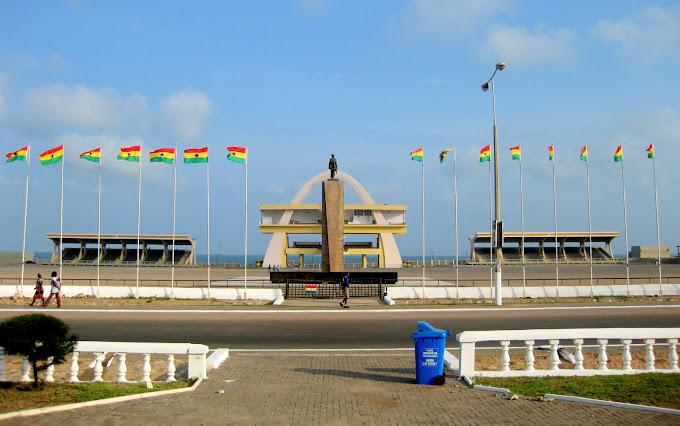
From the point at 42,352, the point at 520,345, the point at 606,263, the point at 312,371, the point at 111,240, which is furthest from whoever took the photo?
the point at 111,240

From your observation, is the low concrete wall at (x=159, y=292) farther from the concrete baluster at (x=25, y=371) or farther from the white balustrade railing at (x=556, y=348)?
the concrete baluster at (x=25, y=371)

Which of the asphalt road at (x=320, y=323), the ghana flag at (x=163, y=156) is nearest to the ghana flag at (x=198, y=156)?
the ghana flag at (x=163, y=156)

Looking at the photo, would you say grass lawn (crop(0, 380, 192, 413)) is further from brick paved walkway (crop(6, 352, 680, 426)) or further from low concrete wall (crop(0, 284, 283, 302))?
low concrete wall (crop(0, 284, 283, 302))

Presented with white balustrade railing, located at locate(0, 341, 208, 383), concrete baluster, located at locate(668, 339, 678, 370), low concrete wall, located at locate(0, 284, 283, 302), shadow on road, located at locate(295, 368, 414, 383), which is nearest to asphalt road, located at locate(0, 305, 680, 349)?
shadow on road, located at locate(295, 368, 414, 383)

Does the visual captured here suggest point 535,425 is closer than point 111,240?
Yes

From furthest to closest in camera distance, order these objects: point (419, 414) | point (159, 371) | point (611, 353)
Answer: point (611, 353) → point (159, 371) → point (419, 414)

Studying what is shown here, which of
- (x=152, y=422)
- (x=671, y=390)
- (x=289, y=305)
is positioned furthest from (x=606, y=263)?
(x=152, y=422)

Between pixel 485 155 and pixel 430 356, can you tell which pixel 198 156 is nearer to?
pixel 485 155

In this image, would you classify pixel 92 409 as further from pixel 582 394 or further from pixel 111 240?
pixel 111 240

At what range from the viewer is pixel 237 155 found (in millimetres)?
31156

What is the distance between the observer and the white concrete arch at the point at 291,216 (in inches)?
2530

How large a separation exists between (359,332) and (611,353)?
7.18m

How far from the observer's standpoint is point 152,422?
7.60 m

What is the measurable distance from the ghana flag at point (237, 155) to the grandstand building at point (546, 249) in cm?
5397
